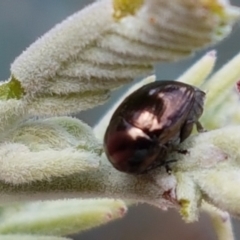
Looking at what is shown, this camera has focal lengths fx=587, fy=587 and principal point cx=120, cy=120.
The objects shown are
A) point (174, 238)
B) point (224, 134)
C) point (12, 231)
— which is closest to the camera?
point (224, 134)

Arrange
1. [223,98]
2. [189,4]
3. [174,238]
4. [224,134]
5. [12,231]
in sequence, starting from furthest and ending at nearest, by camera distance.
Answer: [174,238] < [12,231] < [223,98] < [224,134] < [189,4]

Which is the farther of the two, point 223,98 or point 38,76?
point 223,98

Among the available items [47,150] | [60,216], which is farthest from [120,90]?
[47,150]

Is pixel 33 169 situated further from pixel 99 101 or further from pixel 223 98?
pixel 223 98

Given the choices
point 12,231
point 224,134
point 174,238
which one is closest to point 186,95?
point 224,134

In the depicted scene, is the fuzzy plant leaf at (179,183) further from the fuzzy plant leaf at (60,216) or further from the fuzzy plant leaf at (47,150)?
the fuzzy plant leaf at (60,216)

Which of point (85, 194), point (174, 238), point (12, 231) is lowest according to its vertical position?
point (174, 238)

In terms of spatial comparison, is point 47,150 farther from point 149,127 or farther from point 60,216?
point 60,216
